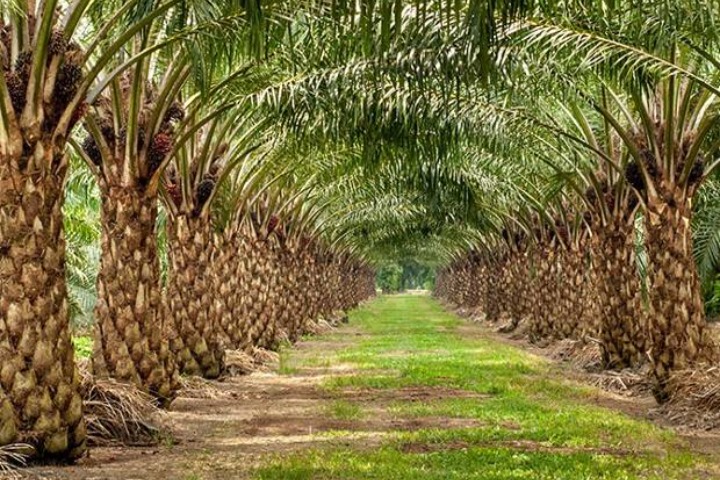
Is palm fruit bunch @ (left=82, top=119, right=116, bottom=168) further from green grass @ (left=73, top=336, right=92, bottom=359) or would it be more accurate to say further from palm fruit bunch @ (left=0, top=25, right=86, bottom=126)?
green grass @ (left=73, top=336, right=92, bottom=359)

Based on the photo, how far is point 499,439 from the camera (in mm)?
9844

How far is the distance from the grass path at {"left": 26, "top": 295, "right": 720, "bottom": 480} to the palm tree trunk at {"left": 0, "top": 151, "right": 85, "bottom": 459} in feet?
1.29

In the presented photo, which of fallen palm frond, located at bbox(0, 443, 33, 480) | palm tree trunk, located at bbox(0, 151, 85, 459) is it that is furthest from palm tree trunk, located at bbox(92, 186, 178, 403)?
fallen palm frond, located at bbox(0, 443, 33, 480)

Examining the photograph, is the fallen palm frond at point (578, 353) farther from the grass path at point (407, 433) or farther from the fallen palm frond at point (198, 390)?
the fallen palm frond at point (198, 390)

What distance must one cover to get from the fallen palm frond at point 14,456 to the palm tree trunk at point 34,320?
0.09 metres

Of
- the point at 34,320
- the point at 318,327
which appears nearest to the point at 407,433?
the point at 34,320

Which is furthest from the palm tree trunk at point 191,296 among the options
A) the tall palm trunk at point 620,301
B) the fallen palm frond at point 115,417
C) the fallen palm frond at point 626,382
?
the tall palm trunk at point 620,301

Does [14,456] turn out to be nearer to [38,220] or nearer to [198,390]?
[38,220]

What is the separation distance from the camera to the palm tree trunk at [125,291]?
11172mm

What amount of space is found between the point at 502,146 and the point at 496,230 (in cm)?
1864

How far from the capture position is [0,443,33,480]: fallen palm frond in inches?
297

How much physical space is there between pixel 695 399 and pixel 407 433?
347cm

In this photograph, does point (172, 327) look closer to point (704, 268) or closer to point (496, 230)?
point (704, 268)

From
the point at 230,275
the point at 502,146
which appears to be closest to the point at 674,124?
the point at 502,146
